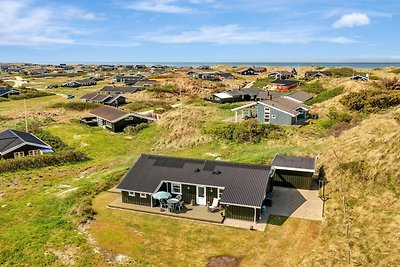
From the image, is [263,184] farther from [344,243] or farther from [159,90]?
[159,90]

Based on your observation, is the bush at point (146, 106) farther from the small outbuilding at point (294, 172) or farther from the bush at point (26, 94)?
the small outbuilding at point (294, 172)

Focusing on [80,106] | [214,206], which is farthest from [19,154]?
[80,106]

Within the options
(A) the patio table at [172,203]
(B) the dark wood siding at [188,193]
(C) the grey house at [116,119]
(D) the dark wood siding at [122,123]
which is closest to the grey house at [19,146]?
(D) the dark wood siding at [122,123]

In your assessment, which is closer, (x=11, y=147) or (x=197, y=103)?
(x=11, y=147)

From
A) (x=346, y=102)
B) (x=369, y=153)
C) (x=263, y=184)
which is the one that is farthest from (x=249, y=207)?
(x=346, y=102)

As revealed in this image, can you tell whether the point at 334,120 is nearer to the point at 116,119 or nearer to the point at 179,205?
the point at 179,205

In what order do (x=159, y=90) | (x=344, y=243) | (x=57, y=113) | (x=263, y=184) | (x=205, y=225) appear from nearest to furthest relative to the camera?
(x=344, y=243), (x=205, y=225), (x=263, y=184), (x=57, y=113), (x=159, y=90)
